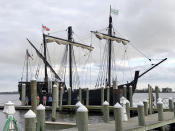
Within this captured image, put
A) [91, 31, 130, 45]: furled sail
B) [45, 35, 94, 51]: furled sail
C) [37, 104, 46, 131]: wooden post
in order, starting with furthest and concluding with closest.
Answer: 1. [45, 35, 94, 51]: furled sail
2. [91, 31, 130, 45]: furled sail
3. [37, 104, 46, 131]: wooden post

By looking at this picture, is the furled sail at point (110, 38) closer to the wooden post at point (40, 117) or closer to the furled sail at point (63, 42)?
the furled sail at point (63, 42)

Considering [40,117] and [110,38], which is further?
[110,38]

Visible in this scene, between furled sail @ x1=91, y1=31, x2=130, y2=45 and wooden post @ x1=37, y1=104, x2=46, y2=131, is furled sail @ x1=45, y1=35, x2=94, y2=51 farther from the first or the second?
wooden post @ x1=37, y1=104, x2=46, y2=131

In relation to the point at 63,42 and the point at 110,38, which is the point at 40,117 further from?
the point at 63,42

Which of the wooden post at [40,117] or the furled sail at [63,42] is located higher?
the furled sail at [63,42]

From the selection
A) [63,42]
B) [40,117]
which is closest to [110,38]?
[63,42]

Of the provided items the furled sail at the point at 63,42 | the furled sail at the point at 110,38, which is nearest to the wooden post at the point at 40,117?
the furled sail at the point at 110,38

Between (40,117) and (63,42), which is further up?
(63,42)

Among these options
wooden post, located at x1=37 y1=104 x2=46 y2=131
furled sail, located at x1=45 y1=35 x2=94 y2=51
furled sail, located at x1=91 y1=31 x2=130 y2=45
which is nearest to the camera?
wooden post, located at x1=37 y1=104 x2=46 y2=131

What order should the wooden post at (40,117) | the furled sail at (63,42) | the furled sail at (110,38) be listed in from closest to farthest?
the wooden post at (40,117) → the furled sail at (110,38) → the furled sail at (63,42)

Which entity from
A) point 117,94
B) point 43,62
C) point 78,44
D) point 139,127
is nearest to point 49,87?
point 43,62

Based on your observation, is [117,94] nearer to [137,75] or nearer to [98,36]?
[137,75]

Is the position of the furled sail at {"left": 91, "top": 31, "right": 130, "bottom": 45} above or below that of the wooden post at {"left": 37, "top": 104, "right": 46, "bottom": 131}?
above

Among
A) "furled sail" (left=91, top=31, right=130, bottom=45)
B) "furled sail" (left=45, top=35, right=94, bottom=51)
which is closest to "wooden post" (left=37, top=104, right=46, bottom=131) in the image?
"furled sail" (left=91, top=31, right=130, bottom=45)
